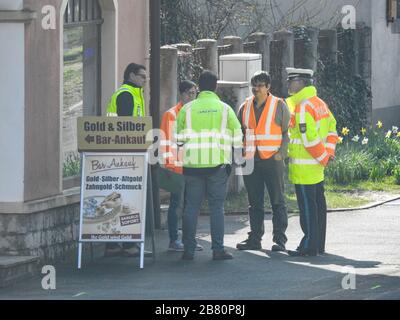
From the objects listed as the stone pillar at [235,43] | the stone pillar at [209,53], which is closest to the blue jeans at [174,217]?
the stone pillar at [209,53]

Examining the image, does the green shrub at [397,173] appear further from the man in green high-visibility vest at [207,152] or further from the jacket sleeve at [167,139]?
the man in green high-visibility vest at [207,152]

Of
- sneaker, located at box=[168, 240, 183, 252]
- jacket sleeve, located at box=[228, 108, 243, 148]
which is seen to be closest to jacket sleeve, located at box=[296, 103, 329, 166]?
A: jacket sleeve, located at box=[228, 108, 243, 148]

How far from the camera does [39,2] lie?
13.3 metres

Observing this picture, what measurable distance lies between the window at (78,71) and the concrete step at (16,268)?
1.62 m

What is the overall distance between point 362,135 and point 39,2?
435 inches

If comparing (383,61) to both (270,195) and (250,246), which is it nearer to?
(270,195)

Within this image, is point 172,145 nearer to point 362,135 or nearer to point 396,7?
point 362,135

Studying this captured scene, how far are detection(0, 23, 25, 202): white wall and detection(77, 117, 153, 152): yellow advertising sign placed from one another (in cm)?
65

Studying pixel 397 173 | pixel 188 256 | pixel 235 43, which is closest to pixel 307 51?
pixel 235 43

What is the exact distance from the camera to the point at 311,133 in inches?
548

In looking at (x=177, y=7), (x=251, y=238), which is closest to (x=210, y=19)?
(x=177, y=7)

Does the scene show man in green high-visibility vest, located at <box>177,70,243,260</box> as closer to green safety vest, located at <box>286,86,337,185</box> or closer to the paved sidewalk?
the paved sidewalk

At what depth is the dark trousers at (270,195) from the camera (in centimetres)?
1438
